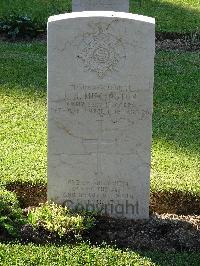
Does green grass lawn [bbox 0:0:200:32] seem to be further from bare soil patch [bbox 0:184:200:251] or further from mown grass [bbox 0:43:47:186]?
bare soil patch [bbox 0:184:200:251]

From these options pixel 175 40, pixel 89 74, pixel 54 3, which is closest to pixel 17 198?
pixel 89 74

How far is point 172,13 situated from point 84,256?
9544mm

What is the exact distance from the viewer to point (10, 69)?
32.5 ft

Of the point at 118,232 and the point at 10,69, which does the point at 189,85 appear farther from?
the point at 118,232

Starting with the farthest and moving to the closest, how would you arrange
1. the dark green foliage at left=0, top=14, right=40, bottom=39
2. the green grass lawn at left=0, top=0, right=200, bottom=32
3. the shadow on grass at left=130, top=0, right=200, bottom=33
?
A: the green grass lawn at left=0, top=0, right=200, bottom=32
the shadow on grass at left=130, top=0, right=200, bottom=33
the dark green foliage at left=0, top=14, right=40, bottom=39

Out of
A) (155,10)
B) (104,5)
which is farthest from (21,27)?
(155,10)

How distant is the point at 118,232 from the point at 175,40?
707 centimetres

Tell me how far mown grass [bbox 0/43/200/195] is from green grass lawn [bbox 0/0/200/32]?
1.77 metres

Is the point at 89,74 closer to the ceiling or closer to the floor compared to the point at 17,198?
closer to the ceiling

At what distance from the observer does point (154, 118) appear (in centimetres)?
824

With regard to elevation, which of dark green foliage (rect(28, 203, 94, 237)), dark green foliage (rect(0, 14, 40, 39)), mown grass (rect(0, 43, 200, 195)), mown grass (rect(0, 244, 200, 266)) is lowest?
mown grass (rect(0, 244, 200, 266))

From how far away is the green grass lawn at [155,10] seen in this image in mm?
12820

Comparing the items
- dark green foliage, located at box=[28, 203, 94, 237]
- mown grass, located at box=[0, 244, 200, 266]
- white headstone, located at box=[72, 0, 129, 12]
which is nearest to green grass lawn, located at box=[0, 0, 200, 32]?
white headstone, located at box=[72, 0, 129, 12]

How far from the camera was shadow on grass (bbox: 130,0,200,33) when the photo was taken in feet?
41.6
